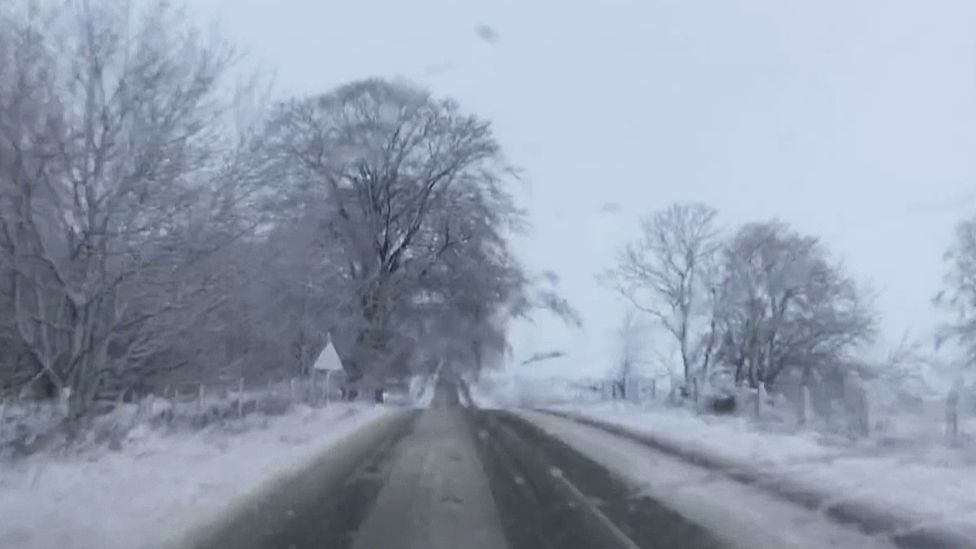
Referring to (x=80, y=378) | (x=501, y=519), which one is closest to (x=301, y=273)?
(x=80, y=378)

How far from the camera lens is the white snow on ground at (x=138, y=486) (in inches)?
507

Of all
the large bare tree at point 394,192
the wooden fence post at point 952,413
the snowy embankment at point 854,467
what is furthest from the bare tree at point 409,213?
the wooden fence post at point 952,413

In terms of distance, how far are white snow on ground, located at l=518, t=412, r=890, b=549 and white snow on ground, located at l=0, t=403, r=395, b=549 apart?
5298mm

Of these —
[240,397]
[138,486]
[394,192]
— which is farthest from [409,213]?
[138,486]

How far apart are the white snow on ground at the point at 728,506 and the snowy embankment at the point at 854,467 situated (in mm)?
759

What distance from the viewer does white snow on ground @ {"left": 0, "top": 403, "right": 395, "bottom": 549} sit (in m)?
12.9

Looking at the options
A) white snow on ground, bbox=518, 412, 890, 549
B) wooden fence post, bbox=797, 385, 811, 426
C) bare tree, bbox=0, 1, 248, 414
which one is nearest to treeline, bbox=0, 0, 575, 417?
bare tree, bbox=0, 1, 248, 414

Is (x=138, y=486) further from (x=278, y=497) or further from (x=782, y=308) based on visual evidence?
(x=782, y=308)

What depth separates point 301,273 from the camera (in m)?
44.8

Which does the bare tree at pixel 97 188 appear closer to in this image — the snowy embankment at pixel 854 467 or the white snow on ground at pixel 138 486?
the white snow on ground at pixel 138 486

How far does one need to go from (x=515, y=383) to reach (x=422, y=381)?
570 cm

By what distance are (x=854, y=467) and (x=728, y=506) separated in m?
7.51

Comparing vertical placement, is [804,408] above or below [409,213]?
below

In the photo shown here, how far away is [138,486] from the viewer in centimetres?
1711
